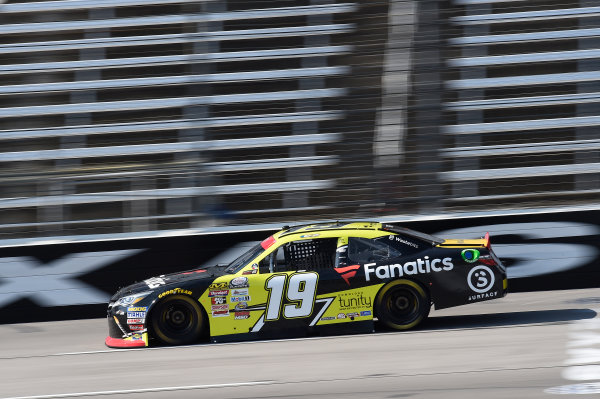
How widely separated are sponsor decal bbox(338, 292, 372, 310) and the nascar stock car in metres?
0.01

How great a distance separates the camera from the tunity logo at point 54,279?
11.2 m

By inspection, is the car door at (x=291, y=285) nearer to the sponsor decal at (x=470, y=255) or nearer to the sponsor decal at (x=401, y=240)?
the sponsor decal at (x=401, y=240)

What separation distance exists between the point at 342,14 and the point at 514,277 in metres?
7.31

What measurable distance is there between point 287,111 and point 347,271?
6.59 m

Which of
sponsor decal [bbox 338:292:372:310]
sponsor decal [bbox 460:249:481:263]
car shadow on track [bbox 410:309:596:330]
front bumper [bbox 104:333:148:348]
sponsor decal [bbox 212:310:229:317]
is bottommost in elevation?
front bumper [bbox 104:333:148:348]

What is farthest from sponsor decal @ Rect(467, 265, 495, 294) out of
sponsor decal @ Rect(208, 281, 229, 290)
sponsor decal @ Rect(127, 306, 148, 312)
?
sponsor decal @ Rect(127, 306, 148, 312)

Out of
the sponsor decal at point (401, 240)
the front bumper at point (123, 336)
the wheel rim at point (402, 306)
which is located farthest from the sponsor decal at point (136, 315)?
the sponsor decal at point (401, 240)

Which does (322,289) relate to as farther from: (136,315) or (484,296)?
(136,315)

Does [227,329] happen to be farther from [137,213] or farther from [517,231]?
[517,231]

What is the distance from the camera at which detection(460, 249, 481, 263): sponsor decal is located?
8.80 metres

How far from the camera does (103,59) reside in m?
16.5

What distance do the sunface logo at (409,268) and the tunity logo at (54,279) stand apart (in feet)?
13.0

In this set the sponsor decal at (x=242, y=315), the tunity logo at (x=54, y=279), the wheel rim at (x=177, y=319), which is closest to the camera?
the sponsor decal at (x=242, y=315)

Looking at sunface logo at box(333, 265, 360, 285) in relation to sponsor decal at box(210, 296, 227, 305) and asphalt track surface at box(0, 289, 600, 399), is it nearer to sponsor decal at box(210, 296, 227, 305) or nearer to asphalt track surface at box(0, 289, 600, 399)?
asphalt track surface at box(0, 289, 600, 399)
